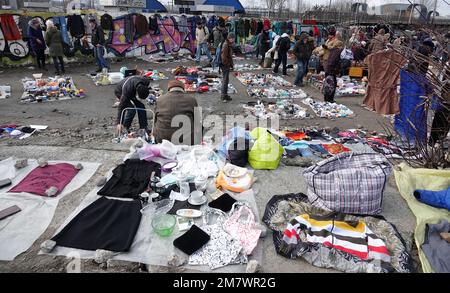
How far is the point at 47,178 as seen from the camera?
12.3ft

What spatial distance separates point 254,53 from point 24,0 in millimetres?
17035

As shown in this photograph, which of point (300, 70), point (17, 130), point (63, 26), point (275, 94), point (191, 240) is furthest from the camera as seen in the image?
point (63, 26)

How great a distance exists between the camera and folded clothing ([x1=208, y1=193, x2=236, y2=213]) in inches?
130

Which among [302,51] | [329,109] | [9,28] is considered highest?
[9,28]

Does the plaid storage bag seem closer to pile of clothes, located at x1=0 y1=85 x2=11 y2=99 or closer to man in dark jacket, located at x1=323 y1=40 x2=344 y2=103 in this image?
man in dark jacket, located at x1=323 y1=40 x2=344 y2=103

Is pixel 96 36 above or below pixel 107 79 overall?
above

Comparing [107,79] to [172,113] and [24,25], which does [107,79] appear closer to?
[24,25]

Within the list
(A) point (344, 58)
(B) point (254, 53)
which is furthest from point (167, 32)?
(A) point (344, 58)

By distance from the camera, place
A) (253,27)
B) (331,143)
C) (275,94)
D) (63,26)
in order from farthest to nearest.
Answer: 1. (253,27)
2. (63,26)
3. (275,94)
4. (331,143)

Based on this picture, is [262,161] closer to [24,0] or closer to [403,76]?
[403,76]

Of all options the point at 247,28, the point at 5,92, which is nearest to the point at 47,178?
the point at 5,92

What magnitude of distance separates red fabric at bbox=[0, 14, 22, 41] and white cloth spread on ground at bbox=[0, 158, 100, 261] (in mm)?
10745

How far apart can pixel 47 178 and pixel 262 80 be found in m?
8.66

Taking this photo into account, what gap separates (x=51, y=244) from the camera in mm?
2701
